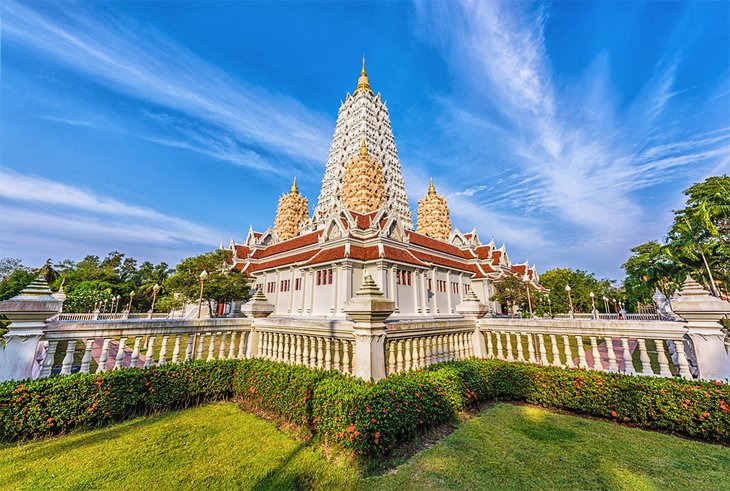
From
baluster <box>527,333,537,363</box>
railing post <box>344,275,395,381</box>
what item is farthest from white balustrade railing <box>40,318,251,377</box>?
baluster <box>527,333,537,363</box>

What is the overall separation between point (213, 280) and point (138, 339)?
73.8 feet

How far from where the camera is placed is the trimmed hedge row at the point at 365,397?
4246mm

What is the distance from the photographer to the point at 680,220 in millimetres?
30406

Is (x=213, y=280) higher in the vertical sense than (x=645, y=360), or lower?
higher

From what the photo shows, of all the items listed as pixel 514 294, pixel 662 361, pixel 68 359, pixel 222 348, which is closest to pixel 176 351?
pixel 222 348

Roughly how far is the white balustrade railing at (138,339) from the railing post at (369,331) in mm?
3715

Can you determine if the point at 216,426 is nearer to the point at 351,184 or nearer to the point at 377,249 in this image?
the point at 377,249

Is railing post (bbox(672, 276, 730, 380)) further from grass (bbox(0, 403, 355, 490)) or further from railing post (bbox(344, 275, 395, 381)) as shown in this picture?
grass (bbox(0, 403, 355, 490))

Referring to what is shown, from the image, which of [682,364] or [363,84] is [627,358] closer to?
[682,364]

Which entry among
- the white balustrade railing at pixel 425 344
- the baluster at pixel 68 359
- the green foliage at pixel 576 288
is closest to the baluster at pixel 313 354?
the white balustrade railing at pixel 425 344

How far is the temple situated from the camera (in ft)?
71.6

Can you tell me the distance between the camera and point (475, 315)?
7520 mm

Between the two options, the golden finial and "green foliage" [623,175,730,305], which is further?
the golden finial

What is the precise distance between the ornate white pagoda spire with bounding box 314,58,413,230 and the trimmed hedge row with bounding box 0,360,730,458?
128 feet
